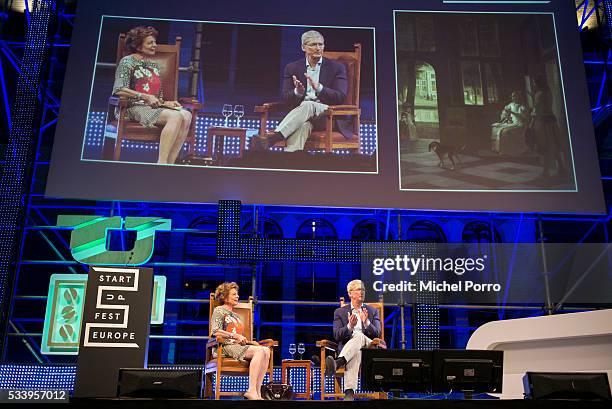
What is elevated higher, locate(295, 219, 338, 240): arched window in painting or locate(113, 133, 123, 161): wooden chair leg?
locate(295, 219, 338, 240): arched window in painting

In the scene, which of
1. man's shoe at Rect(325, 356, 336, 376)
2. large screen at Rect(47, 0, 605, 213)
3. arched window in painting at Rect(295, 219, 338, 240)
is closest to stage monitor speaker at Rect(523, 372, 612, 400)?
man's shoe at Rect(325, 356, 336, 376)

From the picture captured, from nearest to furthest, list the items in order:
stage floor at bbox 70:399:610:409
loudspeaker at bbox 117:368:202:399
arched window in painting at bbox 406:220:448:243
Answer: stage floor at bbox 70:399:610:409 → loudspeaker at bbox 117:368:202:399 → arched window in painting at bbox 406:220:448:243

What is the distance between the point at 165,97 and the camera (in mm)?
6387

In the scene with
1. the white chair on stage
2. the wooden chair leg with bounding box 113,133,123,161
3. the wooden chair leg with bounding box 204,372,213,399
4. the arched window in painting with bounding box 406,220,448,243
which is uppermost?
the arched window in painting with bounding box 406,220,448,243

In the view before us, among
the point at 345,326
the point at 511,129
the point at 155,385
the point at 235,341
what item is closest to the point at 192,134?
the point at 235,341

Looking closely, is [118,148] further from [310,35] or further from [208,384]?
[208,384]

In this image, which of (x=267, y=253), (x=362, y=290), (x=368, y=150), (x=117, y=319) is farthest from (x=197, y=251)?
(x=117, y=319)

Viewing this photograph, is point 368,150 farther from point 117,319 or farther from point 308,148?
point 117,319

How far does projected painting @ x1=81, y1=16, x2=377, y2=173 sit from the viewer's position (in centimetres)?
622

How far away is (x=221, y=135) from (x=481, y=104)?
260 centimetres

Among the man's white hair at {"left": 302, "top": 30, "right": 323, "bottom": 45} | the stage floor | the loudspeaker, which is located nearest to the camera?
the stage floor

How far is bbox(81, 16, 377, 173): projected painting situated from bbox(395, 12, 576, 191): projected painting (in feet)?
1.45

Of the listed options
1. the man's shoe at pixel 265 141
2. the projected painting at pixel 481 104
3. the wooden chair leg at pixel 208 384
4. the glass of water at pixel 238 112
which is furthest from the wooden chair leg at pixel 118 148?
the projected painting at pixel 481 104

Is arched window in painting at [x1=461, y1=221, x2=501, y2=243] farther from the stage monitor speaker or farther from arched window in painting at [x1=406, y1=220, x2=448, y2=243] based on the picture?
the stage monitor speaker
